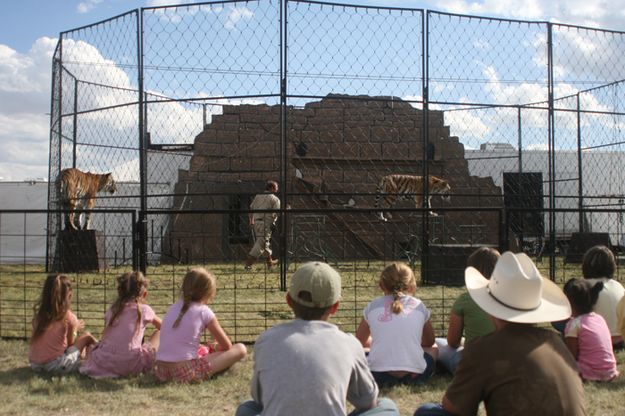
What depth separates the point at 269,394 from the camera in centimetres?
285

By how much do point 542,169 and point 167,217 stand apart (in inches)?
463

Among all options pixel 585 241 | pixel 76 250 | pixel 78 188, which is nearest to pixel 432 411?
pixel 76 250

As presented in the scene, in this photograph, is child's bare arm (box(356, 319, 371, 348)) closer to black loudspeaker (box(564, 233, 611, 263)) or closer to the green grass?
the green grass

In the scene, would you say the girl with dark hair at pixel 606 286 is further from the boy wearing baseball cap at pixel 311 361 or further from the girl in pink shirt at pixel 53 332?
the girl in pink shirt at pixel 53 332

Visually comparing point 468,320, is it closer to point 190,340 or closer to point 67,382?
point 190,340

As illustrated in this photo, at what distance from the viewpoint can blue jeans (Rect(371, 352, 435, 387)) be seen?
15.4ft

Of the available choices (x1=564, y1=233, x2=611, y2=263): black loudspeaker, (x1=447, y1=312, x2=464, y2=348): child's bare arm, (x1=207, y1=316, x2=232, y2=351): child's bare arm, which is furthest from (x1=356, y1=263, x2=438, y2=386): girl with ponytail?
(x1=564, y1=233, x2=611, y2=263): black loudspeaker

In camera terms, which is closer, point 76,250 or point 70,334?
point 70,334

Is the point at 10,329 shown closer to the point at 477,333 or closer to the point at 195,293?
the point at 195,293

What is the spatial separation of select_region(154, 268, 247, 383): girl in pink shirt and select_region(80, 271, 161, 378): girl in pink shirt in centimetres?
Answer: 25

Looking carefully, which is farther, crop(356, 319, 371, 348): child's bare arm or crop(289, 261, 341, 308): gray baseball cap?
crop(356, 319, 371, 348): child's bare arm

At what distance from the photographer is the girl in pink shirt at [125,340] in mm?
5109

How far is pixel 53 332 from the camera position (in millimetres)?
5285

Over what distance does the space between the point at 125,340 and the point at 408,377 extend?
2.11m
